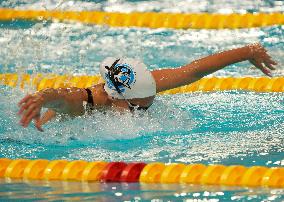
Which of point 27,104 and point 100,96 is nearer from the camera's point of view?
point 27,104

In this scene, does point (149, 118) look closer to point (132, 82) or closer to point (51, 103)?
point (132, 82)

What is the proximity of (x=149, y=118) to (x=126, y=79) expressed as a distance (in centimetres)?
30

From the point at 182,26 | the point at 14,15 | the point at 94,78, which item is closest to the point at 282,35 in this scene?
the point at 182,26

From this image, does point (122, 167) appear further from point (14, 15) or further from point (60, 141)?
point (14, 15)

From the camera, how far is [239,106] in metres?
5.57

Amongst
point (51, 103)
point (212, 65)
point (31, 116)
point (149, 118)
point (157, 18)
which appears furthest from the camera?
point (157, 18)

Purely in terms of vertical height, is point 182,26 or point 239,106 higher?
point 182,26

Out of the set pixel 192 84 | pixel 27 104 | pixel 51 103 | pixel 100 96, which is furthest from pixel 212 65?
pixel 192 84

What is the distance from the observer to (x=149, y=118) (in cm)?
510

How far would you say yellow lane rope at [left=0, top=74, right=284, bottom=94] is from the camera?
20.1 feet

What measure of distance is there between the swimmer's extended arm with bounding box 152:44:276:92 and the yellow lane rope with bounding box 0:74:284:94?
1138mm

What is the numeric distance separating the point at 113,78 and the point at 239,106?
1.06 metres

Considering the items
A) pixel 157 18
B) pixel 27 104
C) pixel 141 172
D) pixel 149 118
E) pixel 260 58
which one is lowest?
pixel 141 172

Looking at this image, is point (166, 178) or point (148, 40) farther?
point (148, 40)
